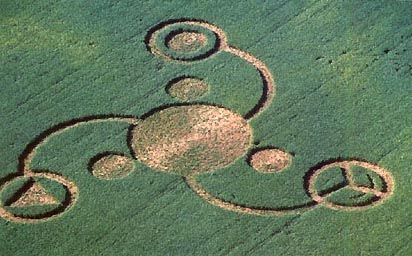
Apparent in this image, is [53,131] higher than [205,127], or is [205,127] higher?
[53,131]

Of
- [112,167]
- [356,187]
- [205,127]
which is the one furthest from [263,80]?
[112,167]

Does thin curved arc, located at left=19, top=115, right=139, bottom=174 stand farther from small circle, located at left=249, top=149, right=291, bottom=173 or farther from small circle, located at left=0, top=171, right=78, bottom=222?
small circle, located at left=249, top=149, right=291, bottom=173

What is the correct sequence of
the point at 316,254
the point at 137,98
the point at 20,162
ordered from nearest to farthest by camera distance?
the point at 316,254, the point at 20,162, the point at 137,98

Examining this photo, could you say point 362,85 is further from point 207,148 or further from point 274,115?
point 207,148

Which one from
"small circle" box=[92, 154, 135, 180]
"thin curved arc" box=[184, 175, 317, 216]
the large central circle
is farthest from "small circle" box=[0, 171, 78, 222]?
"thin curved arc" box=[184, 175, 317, 216]

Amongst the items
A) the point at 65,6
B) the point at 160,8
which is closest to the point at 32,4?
the point at 65,6

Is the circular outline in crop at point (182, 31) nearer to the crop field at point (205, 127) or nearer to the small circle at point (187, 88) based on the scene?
the crop field at point (205, 127)

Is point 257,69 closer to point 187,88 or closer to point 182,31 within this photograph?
point 187,88
